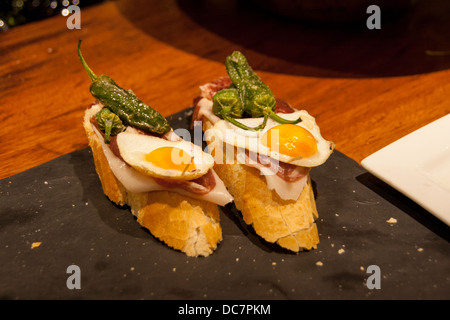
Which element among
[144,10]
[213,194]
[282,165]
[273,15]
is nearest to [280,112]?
[282,165]

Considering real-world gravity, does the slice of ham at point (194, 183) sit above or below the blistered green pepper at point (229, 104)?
below

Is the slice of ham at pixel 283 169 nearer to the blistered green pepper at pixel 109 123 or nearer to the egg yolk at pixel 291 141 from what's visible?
the egg yolk at pixel 291 141

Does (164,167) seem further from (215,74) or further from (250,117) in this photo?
(215,74)

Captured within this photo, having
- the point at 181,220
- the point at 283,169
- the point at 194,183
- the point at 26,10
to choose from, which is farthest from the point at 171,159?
the point at 26,10

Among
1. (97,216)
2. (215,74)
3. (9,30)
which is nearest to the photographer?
(97,216)

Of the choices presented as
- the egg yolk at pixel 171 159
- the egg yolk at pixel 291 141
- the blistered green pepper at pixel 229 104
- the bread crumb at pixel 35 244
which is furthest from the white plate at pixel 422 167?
the bread crumb at pixel 35 244

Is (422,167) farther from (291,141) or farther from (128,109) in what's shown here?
(128,109)
